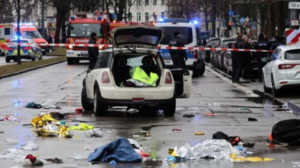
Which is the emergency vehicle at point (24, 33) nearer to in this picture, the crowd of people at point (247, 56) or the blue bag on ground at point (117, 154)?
the crowd of people at point (247, 56)

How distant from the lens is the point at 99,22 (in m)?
47.5

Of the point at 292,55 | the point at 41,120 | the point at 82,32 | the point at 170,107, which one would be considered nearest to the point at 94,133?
the point at 41,120

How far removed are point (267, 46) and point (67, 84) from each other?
25.5ft

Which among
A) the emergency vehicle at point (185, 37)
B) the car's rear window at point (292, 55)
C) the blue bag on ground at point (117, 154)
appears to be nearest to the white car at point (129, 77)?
the car's rear window at point (292, 55)

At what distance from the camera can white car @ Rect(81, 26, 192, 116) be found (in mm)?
15945

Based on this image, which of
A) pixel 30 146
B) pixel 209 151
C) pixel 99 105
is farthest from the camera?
pixel 99 105

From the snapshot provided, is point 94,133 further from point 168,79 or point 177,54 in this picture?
point 177,54

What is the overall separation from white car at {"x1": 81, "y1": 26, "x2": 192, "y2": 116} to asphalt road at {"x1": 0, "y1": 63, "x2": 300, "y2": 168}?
33 centimetres

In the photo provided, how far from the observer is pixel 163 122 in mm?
15203

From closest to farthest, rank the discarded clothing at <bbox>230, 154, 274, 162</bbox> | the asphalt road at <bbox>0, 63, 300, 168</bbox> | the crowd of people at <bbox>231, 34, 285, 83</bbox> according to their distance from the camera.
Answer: the discarded clothing at <bbox>230, 154, 274, 162</bbox>, the asphalt road at <bbox>0, 63, 300, 168</bbox>, the crowd of people at <bbox>231, 34, 285, 83</bbox>

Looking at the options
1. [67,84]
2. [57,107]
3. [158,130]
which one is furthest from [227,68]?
[158,130]

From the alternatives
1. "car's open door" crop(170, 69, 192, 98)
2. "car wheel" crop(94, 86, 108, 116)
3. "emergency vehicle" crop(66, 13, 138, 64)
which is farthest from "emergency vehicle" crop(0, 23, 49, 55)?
"car wheel" crop(94, 86, 108, 116)

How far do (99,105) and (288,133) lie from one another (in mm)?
5225

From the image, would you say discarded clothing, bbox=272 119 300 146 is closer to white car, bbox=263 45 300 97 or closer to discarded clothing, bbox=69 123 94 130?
discarded clothing, bbox=69 123 94 130
